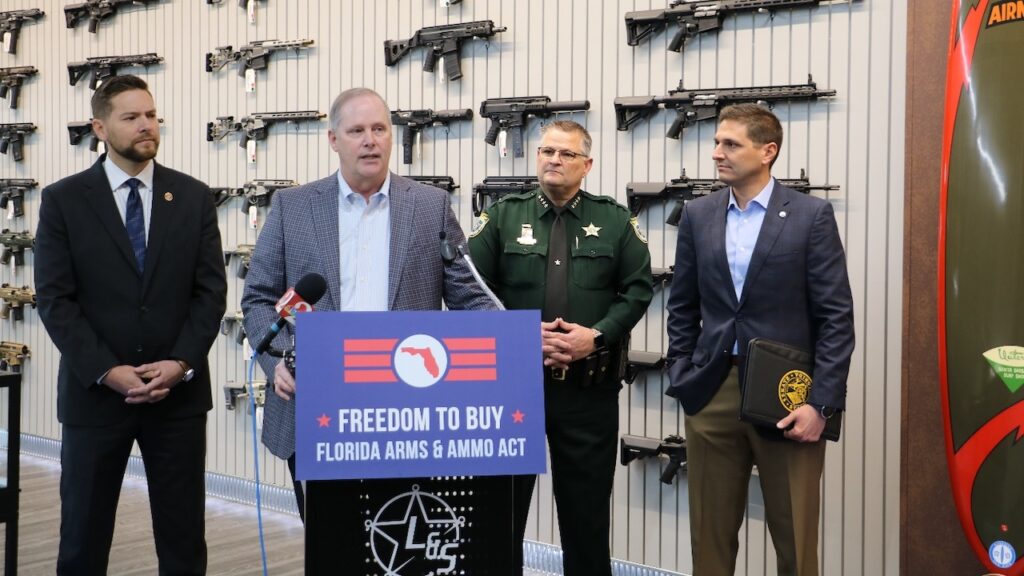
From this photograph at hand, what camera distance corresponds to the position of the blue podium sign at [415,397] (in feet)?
7.05

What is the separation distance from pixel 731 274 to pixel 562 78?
1.88 m

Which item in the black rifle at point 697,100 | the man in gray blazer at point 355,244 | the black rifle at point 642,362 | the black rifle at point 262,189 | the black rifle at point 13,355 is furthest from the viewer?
the black rifle at point 13,355

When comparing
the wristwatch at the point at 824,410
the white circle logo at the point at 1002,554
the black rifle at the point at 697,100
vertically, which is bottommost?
the white circle logo at the point at 1002,554

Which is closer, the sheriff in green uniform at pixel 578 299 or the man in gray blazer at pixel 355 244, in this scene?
the man in gray blazer at pixel 355 244

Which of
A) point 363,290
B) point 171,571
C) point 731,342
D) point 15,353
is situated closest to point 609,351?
point 731,342

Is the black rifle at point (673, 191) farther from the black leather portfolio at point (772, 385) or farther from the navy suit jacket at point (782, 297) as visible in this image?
the black leather portfolio at point (772, 385)

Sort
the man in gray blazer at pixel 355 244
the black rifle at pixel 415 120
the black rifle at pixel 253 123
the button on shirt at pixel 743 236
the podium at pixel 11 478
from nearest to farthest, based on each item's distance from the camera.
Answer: the man in gray blazer at pixel 355 244
the button on shirt at pixel 743 236
the podium at pixel 11 478
the black rifle at pixel 415 120
the black rifle at pixel 253 123

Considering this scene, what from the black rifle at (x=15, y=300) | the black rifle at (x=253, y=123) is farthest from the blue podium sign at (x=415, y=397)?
the black rifle at (x=15, y=300)

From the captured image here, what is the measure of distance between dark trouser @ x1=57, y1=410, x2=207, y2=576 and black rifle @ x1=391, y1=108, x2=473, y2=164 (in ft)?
7.15

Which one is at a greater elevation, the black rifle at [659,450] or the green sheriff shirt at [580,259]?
the green sheriff shirt at [580,259]

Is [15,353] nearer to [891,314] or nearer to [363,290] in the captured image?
[363,290]

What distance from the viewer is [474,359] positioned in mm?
2215

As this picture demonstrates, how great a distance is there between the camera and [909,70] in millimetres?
3752

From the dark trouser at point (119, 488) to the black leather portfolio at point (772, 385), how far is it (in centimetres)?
192
